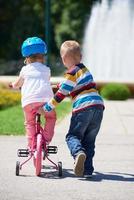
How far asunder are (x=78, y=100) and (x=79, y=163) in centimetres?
68

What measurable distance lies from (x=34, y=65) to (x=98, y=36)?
2815 cm

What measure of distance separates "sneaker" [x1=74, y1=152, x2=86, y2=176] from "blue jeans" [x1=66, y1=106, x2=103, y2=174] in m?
0.16

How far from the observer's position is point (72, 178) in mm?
7336

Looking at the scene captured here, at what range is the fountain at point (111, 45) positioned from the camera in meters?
31.8

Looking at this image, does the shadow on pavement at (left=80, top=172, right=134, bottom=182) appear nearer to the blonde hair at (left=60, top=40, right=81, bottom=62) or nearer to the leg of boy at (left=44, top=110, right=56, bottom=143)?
the leg of boy at (left=44, top=110, right=56, bottom=143)

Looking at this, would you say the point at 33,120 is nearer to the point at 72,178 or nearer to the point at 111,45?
the point at 72,178

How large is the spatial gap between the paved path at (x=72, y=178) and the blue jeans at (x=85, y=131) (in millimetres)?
A: 299

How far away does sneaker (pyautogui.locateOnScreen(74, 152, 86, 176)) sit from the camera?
23.1 ft

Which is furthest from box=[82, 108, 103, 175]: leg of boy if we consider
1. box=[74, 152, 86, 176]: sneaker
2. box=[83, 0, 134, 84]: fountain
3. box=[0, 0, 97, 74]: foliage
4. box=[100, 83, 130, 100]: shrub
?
box=[0, 0, 97, 74]: foliage

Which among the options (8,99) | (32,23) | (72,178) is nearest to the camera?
(72,178)

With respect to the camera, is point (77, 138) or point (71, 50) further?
point (77, 138)

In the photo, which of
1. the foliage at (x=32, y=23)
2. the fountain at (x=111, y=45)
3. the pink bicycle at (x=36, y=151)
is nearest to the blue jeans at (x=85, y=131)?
the pink bicycle at (x=36, y=151)

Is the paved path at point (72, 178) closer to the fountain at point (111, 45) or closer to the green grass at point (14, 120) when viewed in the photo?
the green grass at point (14, 120)

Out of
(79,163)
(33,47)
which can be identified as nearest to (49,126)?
(79,163)
